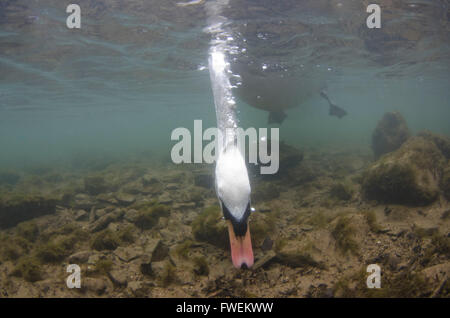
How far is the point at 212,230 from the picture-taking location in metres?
4.35

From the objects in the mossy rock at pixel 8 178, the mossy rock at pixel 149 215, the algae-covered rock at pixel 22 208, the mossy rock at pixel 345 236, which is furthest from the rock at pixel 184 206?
the mossy rock at pixel 8 178

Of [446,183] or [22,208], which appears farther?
[22,208]

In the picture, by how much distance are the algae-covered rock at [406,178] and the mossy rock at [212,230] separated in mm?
3894

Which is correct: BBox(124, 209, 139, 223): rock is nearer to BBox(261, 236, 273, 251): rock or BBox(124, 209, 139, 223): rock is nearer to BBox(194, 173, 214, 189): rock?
BBox(261, 236, 273, 251): rock

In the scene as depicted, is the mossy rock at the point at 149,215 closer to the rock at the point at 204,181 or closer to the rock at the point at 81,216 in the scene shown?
the rock at the point at 81,216

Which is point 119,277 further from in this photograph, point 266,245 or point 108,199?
point 108,199

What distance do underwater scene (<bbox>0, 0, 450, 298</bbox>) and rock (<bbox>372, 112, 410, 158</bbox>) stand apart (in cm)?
8

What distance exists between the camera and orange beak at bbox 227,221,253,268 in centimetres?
221

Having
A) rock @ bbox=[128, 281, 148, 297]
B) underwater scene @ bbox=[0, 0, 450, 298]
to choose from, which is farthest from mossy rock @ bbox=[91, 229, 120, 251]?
rock @ bbox=[128, 281, 148, 297]

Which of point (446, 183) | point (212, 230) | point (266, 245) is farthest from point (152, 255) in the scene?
point (446, 183)

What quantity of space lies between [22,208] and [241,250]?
7803 mm

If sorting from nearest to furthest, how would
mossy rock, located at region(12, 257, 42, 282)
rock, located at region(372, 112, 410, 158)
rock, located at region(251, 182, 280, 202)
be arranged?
mossy rock, located at region(12, 257, 42, 282), rock, located at region(251, 182, 280, 202), rock, located at region(372, 112, 410, 158)

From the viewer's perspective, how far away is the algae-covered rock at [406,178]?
4.86m

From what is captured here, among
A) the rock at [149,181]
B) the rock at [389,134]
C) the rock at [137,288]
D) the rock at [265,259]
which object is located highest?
the rock at [389,134]
